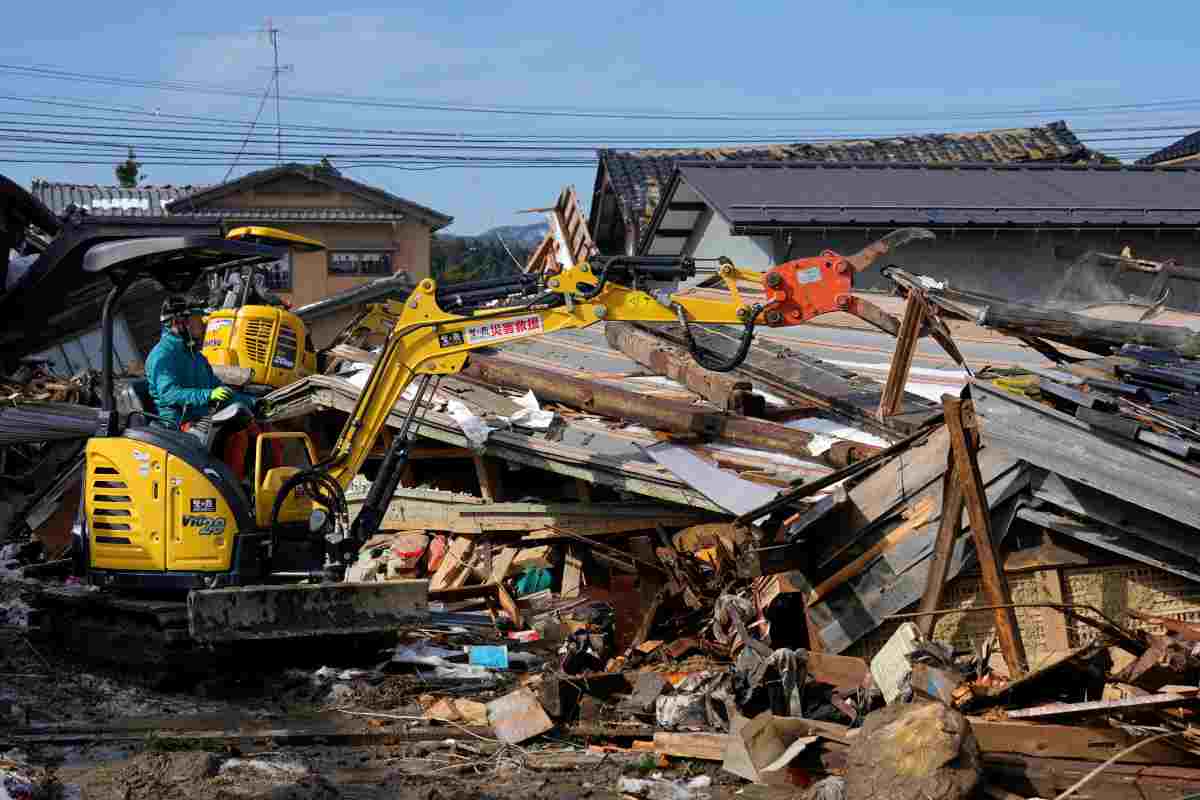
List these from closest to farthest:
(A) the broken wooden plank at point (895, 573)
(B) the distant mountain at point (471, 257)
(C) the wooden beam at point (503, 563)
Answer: (A) the broken wooden plank at point (895, 573), (C) the wooden beam at point (503, 563), (B) the distant mountain at point (471, 257)

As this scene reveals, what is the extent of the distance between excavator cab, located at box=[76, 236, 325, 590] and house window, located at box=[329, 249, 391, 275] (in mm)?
28687

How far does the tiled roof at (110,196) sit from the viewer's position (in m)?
40.1

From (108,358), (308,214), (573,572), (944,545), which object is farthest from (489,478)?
(308,214)

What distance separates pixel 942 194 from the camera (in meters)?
22.3

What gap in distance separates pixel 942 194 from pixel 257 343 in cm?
1095

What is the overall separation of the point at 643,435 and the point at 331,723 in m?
3.87

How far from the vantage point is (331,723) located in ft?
30.8

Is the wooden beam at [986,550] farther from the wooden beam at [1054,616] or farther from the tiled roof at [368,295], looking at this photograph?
the tiled roof at [368,295]

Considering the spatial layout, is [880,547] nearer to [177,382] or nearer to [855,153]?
[177,382]

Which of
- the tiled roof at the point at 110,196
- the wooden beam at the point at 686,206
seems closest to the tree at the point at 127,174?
the tiled roof at the point at 110,196

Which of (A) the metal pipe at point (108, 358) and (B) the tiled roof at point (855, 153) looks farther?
(B) the tiled roof at point (855, 153)

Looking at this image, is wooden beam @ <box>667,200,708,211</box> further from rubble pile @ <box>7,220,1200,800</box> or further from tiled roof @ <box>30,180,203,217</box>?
tiled roof @ <box>30,180,203,217</box>

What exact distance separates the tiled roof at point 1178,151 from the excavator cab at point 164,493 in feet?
107

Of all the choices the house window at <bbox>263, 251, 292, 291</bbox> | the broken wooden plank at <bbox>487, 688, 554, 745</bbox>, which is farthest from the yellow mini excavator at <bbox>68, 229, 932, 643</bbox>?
the house window at <bbox>263, 251, 292, 291</bbox>
